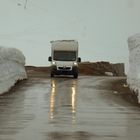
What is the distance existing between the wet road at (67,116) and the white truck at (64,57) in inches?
700

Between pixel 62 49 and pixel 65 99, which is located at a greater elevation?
pixel 62 49

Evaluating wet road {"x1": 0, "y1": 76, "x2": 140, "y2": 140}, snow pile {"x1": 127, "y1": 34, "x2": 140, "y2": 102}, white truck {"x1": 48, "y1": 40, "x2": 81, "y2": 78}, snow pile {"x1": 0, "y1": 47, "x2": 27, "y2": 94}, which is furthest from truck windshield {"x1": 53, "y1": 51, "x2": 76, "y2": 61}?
wet road {"x1": 0, "y1": 76, "x2": 140, "y2": 140}

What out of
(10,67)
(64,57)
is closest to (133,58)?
(10,67)

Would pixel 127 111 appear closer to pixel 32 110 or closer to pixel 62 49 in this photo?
pixel 32 110

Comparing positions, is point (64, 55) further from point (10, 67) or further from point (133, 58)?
point (133, 58)

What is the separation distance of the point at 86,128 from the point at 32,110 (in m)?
6.55

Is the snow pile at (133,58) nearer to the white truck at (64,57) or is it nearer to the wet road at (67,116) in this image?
the wet road at (67,116)

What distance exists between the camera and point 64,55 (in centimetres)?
5250

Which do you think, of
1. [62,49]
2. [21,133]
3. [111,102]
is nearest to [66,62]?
[62,49]

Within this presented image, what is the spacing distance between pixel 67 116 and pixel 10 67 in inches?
862

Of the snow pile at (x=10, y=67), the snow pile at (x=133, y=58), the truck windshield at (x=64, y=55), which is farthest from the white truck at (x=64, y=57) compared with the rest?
the snow pile at (x=133, y=58)

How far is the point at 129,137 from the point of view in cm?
1560

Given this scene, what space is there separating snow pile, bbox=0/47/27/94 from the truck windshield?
3.42 m

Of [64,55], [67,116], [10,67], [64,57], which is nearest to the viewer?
[67,116]
